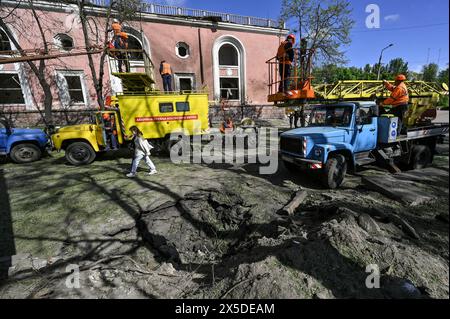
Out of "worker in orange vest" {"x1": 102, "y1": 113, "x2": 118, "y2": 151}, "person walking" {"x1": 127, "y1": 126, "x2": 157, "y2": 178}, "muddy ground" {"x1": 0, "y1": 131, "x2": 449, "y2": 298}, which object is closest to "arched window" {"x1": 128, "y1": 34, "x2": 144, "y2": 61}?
"worker in orange vest" {"x1": 102, "y1": 113, "x2": 118, "y2": 151}

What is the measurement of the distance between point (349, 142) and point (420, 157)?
12.9ft

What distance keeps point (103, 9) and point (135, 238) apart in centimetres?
1771

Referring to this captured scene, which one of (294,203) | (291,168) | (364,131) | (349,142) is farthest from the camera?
(291,168)

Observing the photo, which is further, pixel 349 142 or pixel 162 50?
pixel 162 50

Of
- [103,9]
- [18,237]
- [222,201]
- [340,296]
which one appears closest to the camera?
[340,296]

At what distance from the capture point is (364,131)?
253 inches

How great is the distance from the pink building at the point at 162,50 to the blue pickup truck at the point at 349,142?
10.3 m

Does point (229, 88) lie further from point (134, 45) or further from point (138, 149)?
point (138, 149)

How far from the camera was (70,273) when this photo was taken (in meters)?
3.06

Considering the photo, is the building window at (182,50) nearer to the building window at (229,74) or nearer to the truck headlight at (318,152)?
the building window at (229,74)

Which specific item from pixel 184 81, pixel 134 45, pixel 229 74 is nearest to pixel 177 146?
pixel 184 81

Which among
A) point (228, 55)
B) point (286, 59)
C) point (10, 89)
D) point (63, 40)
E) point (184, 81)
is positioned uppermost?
point (228, 55)
